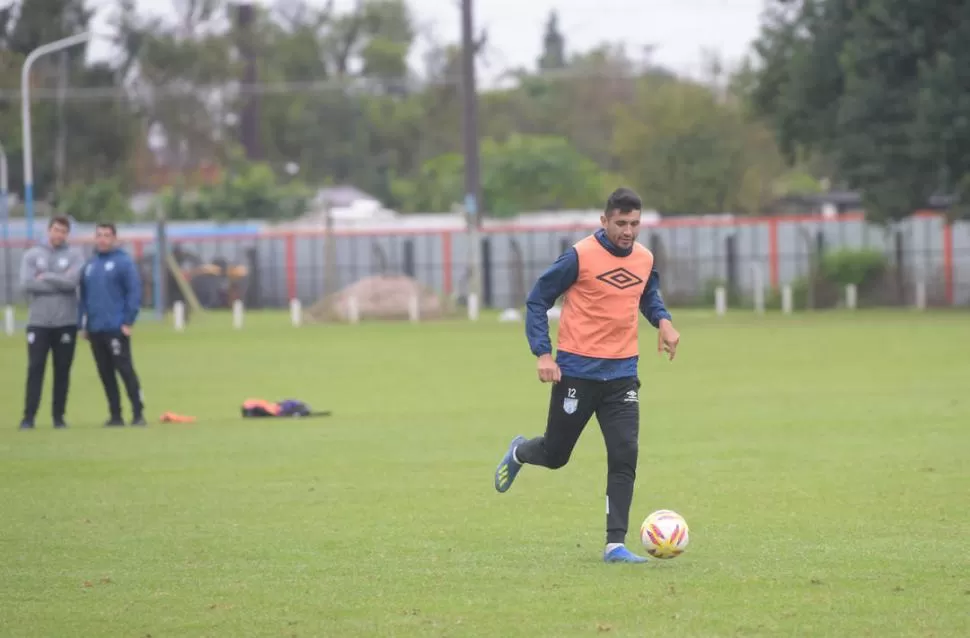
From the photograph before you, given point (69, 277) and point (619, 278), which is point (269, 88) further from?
point (619, 278)

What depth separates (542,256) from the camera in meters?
57.9

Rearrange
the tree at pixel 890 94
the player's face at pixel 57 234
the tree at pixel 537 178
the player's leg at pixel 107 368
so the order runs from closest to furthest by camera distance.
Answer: the player's face at pixel 57 234 < the player's leg at pixel 107 368 < the tree at pixel 890 94 < the tree at pixel 537 178

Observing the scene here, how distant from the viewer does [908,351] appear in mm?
30047

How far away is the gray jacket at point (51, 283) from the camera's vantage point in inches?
757

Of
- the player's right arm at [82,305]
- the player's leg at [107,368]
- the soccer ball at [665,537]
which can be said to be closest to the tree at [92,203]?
the player's leg at [107,368]

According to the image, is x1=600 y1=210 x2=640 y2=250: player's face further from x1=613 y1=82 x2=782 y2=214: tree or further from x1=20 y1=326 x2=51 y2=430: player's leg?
Answer: x1=613 y1=82 x2=782 y2=214: tree

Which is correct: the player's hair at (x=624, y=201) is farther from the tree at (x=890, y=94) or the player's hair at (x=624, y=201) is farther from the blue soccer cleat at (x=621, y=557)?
the tree at (x=890, y=94)

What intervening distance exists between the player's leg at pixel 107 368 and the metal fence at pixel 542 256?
30.1 meters

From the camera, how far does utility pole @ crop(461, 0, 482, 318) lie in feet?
157

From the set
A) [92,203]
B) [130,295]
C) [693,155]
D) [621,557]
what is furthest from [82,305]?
[693,155]

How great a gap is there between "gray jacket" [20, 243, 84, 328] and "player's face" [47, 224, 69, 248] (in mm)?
136

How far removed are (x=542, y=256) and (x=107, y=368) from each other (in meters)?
38.9

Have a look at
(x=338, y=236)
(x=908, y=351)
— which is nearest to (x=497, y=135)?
(x=338, y=236)

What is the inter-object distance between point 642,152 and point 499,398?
198 feet
